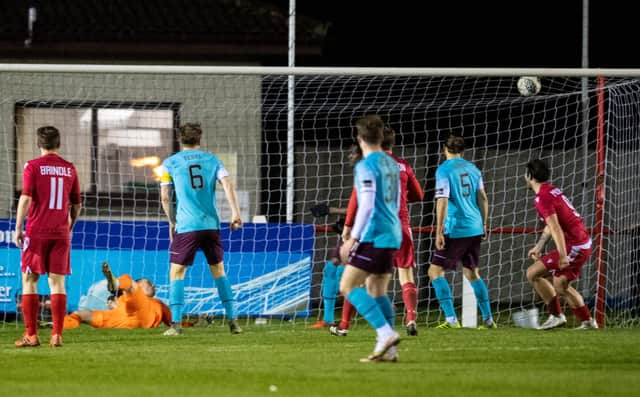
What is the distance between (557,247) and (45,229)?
4.85 metres

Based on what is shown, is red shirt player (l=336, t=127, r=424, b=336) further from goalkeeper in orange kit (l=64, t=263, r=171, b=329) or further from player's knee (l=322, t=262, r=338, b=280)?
goalkeeper in orange kit (l=64, t=263, r=171, b=329)

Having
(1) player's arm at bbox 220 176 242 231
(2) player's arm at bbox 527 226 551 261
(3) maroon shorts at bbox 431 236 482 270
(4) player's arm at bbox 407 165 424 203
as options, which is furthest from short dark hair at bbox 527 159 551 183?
(1) player's arm at bbox 220 176 242 231

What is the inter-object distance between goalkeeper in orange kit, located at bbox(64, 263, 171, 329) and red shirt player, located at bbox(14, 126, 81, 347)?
255cm

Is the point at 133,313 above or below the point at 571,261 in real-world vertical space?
below

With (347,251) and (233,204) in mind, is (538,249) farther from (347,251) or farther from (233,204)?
(347,251)

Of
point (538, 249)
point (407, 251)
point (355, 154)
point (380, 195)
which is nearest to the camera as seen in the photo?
point (380, 195)

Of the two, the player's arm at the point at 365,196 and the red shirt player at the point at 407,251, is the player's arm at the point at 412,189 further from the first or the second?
the player's arm at the point at 365,196

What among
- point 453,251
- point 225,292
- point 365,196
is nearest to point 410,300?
point 453,251

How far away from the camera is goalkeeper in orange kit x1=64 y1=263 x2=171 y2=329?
1333 cm

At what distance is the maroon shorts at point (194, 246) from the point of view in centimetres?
1170

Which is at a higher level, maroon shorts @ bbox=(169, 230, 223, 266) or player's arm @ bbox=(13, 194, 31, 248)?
player's arm @ bbox=(13, 194, 31, 248)

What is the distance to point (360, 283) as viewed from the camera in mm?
9125

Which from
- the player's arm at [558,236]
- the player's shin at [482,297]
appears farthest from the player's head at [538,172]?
the player's shin at [482,297]

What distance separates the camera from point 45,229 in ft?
34.4
